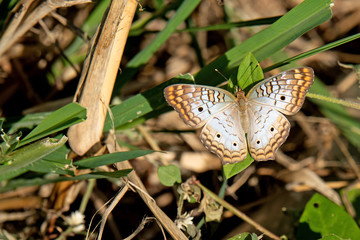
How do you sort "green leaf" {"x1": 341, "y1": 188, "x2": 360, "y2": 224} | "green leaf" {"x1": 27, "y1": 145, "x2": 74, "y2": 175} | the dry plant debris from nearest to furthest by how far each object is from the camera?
1. "green leaf" {"x1": 27, "y1": 145, "x2": 74, "y2": 175}
2. "green leaf" {"x1": 341, "y1": 188, "x2": 360, "y2": 224}
3. the dry plant debris

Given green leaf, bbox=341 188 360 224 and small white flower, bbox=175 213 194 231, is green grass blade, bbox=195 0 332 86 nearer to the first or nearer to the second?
small white flower, bbox=175 213 194 231

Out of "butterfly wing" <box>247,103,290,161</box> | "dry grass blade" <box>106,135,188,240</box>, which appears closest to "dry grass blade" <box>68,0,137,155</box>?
"dry grass blade" <box>106,135,188,240</box>

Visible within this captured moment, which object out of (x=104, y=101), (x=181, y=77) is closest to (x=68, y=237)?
(x=104, y=101)

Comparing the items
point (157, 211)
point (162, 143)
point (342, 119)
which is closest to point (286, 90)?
point (157, 211)

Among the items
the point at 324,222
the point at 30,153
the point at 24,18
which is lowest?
the point at 324,222

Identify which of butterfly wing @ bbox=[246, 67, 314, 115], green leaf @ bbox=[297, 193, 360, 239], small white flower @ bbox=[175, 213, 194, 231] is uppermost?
butterfly wing @ bbox=[246, 67, 314, 115]

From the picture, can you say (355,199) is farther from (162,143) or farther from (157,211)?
(162,143)

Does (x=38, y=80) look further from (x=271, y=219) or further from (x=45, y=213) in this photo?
(x=271, y=219)
